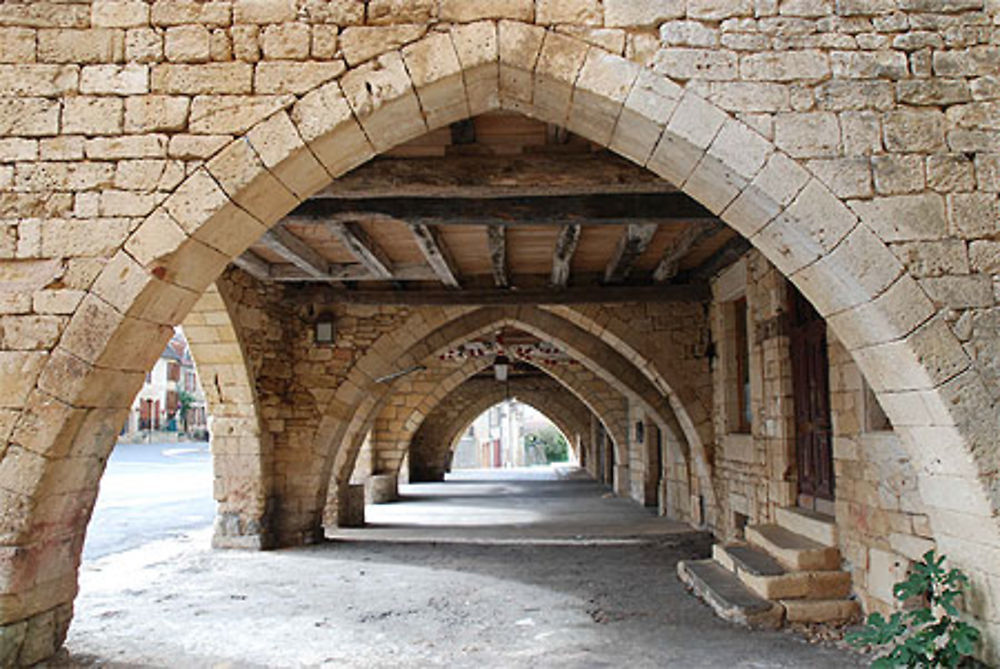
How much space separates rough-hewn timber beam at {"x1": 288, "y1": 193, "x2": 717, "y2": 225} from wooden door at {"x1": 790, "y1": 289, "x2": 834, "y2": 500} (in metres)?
0.98

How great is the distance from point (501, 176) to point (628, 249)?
1.89 metres

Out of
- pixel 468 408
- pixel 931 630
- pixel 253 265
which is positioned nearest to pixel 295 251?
pixel 253 265

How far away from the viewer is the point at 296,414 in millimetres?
6832

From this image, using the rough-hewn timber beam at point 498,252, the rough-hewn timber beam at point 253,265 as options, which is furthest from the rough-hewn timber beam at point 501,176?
the rough-hewn timber beam at point 253,265

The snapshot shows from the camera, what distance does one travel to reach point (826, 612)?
12.2 ft

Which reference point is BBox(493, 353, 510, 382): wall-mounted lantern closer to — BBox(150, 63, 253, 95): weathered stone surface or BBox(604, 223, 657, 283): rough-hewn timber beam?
BBox(604, 223, 657, 283): rough-hewn timber beam

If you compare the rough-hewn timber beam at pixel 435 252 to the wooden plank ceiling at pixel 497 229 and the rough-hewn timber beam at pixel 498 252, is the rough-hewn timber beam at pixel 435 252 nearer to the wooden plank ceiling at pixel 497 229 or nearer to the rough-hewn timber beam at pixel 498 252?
the wooden plank ceiling at pixel 497 229

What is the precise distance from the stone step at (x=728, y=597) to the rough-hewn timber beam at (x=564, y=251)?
7.73 ft

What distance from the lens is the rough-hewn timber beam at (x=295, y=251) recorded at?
4984mm

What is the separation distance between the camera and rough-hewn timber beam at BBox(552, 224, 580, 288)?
16.5 feet

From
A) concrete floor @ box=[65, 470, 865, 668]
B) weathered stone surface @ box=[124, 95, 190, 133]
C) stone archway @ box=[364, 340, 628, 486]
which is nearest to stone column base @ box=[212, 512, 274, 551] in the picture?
concrete floor @ box=[65, 470, 865, 668]

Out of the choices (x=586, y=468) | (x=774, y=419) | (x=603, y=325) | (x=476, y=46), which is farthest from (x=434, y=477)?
(x=476, y=46)

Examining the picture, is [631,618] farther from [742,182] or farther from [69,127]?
[69,127]

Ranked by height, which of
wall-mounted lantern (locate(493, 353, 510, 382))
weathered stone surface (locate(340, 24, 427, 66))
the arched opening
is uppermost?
weathered stone surface (locate(340, 24, 427, 66))
